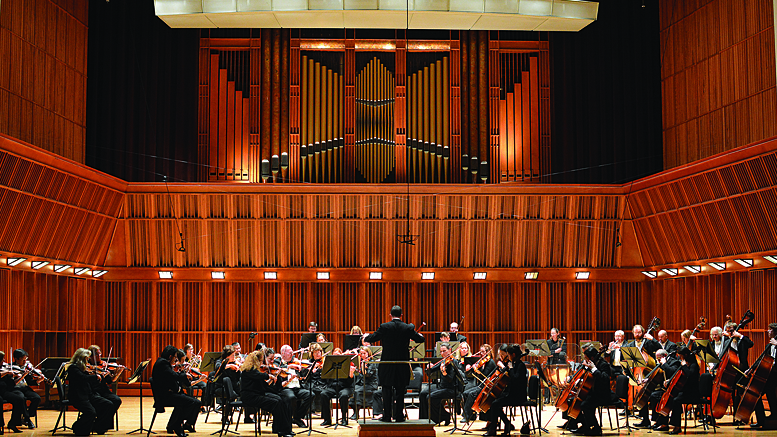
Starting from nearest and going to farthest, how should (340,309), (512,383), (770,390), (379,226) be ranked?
(512,383)
(770,390)
(379,226)
(340,309)

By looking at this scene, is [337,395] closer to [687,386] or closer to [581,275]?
[687,386]

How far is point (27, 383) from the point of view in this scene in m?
10.4

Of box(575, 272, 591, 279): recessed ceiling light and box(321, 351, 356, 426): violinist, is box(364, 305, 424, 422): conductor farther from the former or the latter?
box(575, 272, 591, 279): recessed ceiling light

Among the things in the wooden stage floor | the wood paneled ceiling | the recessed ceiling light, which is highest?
the wood paneled ceiling

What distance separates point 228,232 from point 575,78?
7393 mm

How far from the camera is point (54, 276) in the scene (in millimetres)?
13078

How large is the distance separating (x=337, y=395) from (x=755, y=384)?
513 centimetres

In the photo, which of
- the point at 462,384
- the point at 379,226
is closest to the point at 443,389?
the point at 462,384

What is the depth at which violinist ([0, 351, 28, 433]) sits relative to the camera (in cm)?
939

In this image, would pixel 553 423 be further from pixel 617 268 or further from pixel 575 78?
pixel 575 78

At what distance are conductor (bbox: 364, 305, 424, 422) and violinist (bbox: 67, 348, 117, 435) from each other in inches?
136

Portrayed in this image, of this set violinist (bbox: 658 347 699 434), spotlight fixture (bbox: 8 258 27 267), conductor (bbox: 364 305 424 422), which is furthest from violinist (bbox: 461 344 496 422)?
spotlight fixture (bbox: 8 258 27 267)

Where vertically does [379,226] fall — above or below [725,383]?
above

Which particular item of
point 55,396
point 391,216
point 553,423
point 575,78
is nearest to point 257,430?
point 553,423
